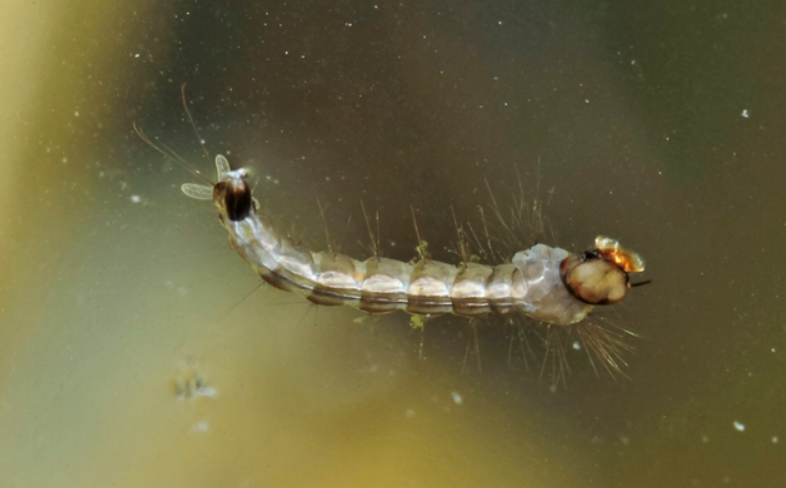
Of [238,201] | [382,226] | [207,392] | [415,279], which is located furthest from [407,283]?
[207,392]

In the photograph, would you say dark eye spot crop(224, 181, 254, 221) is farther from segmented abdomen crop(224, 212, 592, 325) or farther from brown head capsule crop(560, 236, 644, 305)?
brown head capsule crop(560, 236, 644, 305)

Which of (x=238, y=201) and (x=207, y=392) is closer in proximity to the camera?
(x=238, y=201)

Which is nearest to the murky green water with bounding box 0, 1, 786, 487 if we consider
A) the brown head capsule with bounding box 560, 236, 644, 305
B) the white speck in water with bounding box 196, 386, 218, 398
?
the white speck in water with bounding box 196, 386, 218, 398

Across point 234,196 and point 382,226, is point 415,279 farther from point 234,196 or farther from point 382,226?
point 234,196

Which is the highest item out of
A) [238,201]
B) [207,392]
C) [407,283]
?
[238,201]

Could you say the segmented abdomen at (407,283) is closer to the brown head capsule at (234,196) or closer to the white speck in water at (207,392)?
the brown head capsule at (234,196)

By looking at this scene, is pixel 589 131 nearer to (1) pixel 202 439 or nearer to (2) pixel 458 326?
(2) pixel 458 326

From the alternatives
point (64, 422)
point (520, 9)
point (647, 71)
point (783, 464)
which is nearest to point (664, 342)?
point (783, 464)
